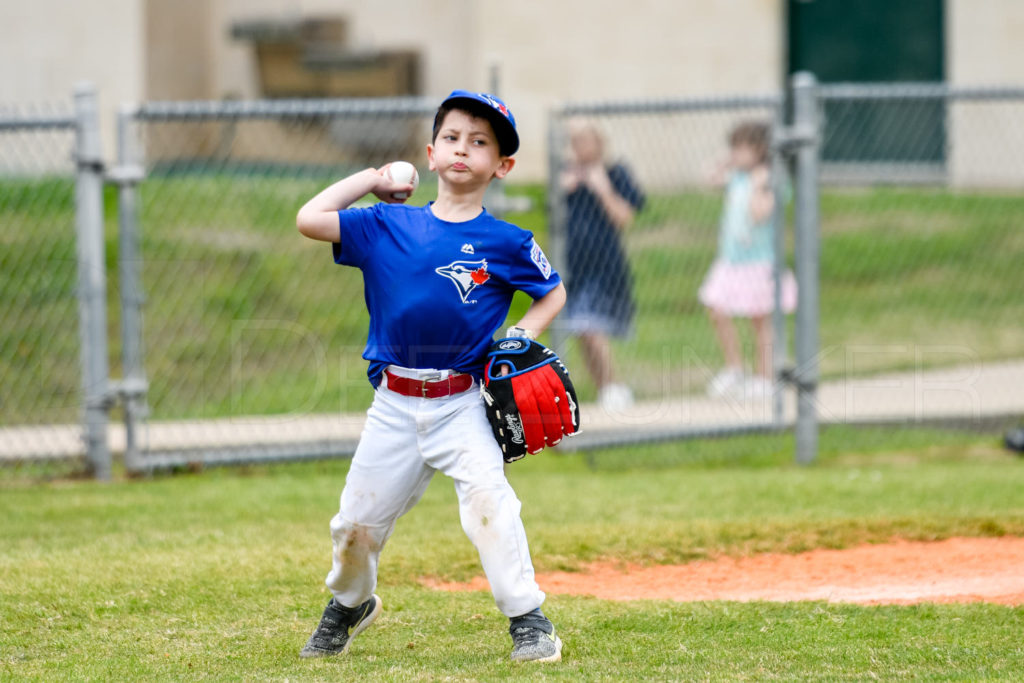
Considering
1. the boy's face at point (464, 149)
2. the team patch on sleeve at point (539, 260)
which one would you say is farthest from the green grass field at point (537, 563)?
the boy's face at point (464, 149)

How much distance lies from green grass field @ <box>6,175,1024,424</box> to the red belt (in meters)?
4.31

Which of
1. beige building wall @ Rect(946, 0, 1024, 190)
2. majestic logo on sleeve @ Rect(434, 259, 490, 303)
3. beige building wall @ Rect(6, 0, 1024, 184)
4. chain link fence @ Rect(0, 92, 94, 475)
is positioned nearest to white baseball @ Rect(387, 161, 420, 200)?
majestic logo on sleeve @ Rect(434, 259, 490, 303)

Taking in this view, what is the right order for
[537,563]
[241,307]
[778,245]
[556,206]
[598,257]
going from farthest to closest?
[241,307]
[598,257]
[778,245]
[556,206]
[537,563]

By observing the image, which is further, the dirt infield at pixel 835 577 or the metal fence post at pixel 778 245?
the metal fence post at pixel 778 245

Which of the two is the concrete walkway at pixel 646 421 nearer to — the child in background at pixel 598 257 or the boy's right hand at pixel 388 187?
the child in background at pixel 598 257

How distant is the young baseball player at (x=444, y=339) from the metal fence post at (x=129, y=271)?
11.1 feet

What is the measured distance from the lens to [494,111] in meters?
3.90

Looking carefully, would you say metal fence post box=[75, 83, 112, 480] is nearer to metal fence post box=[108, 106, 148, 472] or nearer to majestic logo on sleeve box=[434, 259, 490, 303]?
metal fence post box=[108, 106, 148, 472]

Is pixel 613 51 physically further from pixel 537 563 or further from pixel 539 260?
pixel 539 260

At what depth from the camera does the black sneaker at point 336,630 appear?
401 centimetres

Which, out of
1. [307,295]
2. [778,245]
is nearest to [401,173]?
[778,245]

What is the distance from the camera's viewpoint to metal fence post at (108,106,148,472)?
23.0 ft

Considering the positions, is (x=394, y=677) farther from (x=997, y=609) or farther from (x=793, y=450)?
(x=793, y=450)

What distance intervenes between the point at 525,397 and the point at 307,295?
679 centimetres
